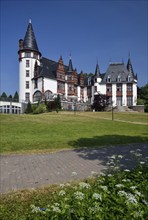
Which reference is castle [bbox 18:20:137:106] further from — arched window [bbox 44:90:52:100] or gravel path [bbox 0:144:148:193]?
gravel path [bbox 0:144:148:193]

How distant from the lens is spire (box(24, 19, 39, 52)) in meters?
63.0

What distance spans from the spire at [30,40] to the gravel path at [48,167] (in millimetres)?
57736

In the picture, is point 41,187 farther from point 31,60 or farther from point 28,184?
point 31,60

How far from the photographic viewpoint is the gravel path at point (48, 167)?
609 cm

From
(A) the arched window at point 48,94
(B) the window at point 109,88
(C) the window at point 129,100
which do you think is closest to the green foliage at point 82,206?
(A) the arched window at point 48,94

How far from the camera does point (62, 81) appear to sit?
64688 mm

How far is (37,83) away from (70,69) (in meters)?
13.9

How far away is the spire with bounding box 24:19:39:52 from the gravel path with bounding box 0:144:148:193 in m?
57.7

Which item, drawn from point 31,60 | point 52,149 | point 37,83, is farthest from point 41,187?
point 31,60

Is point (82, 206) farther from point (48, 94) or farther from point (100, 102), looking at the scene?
point (48, 94)

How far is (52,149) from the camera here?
36.5 feet

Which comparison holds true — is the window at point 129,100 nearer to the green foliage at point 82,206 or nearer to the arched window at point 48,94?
the arched window at point 48,94

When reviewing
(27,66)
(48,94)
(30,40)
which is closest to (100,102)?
(48,94)

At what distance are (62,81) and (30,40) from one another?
15927 mm
